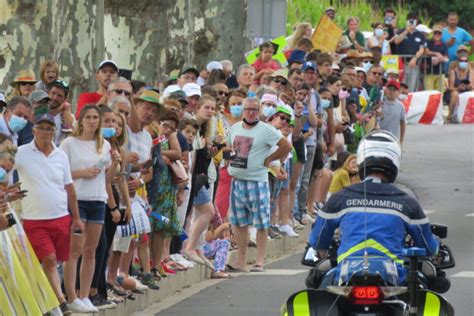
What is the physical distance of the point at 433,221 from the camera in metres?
23.7

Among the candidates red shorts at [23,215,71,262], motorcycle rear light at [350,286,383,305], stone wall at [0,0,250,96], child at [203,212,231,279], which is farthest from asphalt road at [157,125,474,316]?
motorcycle rear light at [350,286,383,305]

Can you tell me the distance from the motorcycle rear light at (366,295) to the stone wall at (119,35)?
930cm

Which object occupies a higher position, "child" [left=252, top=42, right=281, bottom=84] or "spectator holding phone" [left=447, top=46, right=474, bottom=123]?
"child" [left=252, top=42, right=281, bottom=84]

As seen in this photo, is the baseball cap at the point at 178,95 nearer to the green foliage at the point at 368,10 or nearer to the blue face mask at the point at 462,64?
the blue face mask at the point at 462,64

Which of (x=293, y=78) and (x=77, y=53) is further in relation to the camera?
(x=293, y=78)

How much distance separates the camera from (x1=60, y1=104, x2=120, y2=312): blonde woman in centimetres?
1428

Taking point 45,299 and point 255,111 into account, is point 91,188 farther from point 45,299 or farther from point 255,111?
point 255,111

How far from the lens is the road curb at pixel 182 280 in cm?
1518

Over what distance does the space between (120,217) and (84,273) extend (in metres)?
0.85

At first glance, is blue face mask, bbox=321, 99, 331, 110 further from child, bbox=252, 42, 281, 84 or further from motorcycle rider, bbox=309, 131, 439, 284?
motorcycle rider, bbox=309, 131, 439, 284

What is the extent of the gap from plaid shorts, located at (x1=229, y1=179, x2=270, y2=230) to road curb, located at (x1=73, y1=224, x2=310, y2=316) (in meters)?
0.48

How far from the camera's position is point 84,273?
14.4 m

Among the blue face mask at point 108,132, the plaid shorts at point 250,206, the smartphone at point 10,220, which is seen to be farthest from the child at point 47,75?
the smartphone at point 10,220

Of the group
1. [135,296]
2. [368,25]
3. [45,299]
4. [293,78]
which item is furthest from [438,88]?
[45,299]
